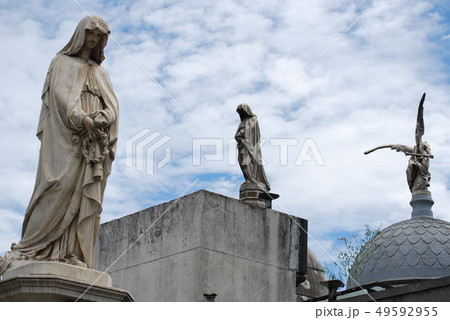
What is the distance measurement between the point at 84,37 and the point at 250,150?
22.6 ft

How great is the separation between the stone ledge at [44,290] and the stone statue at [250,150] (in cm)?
730

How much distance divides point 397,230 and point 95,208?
17.9m

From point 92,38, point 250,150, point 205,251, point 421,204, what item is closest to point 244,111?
point 250,150

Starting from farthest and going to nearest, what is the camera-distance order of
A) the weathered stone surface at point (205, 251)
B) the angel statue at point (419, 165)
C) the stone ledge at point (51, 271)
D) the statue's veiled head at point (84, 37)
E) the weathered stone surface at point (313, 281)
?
the angel statue at point (419, 165), the weathered stone surface at point (313, 281), the weathered stone surface at point (205, 251), the statue's veiled head at point (84, 37), the stone ledge at point (51, 271)

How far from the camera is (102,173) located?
8.59 meters

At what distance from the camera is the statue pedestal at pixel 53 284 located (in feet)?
26.1

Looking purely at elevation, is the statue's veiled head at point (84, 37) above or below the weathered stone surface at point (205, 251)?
above

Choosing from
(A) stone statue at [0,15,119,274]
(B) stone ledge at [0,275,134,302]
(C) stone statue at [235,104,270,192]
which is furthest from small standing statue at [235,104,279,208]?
(B) stone ledge at [0,275,134,302]

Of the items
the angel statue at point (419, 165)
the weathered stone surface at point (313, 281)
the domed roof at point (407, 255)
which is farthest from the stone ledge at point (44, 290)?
the angel statue at point (419, 165)

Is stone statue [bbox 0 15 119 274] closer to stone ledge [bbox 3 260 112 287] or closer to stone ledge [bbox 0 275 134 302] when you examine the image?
stone ledge [bbox 3 260 112 287]

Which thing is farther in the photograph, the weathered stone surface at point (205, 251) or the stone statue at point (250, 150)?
the stone statue at point (250, 150)

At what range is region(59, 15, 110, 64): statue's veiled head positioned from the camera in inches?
354

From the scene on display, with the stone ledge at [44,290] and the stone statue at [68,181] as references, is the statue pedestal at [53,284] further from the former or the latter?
the stone statue at [68,181]

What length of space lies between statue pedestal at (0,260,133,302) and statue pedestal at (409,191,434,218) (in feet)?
65.4
